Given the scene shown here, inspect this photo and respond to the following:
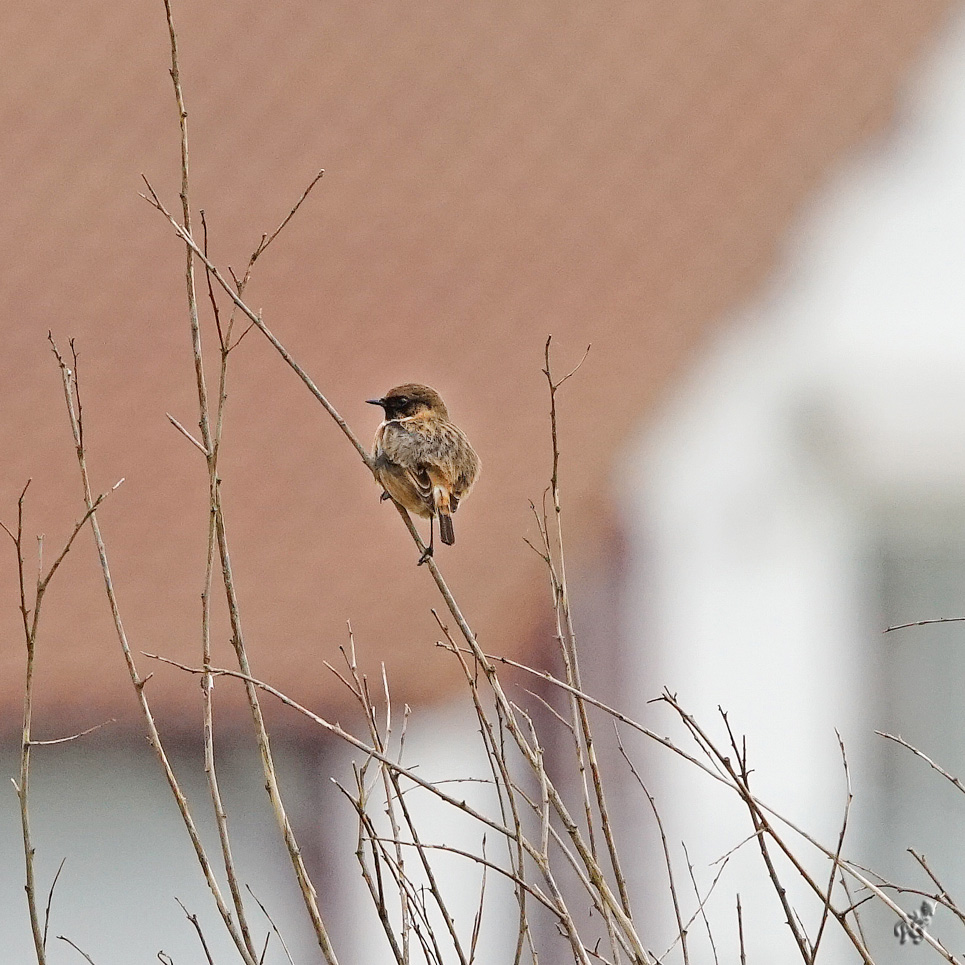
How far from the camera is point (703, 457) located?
663 cm

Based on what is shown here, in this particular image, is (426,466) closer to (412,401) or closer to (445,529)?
(445,529)

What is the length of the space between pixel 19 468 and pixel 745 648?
3.54 meters

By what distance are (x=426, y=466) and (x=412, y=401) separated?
278mm

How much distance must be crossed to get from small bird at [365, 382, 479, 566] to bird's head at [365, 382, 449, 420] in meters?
0.04

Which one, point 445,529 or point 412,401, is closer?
point 445,529

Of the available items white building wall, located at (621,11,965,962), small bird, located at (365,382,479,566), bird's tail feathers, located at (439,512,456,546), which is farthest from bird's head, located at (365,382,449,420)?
white building wall, located at (621,11,965,962)

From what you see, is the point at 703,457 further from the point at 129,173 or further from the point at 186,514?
the point at 129,173

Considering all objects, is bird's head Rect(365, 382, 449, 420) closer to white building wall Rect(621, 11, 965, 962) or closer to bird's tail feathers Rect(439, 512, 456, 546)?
bird's tail feathers Rect(439, 512, 456, 546)

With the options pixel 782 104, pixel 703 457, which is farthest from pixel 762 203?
pixel 703 457

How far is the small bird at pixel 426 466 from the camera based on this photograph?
2971mm

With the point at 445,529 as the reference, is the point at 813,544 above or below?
above

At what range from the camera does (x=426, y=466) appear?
9.77 feet

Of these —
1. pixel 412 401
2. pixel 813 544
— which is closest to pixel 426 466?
pixel 412 401

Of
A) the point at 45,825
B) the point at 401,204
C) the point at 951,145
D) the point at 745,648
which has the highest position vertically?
the point at 951,145
